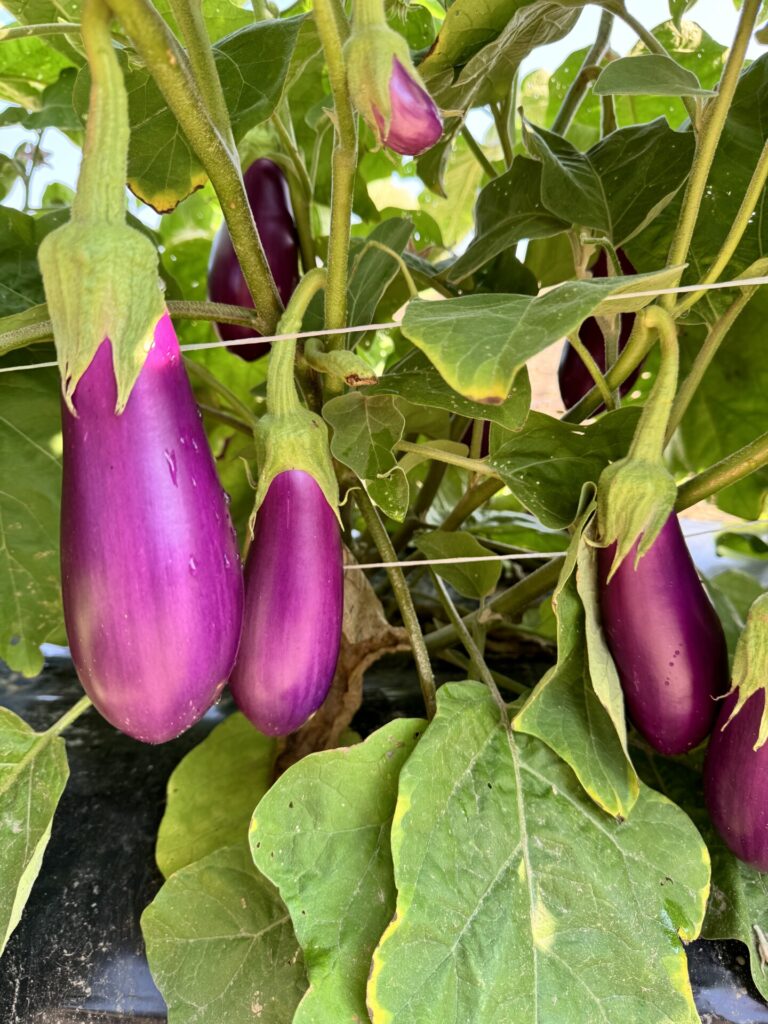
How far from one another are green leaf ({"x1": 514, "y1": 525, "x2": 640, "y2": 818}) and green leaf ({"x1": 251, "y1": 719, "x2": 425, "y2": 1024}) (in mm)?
84

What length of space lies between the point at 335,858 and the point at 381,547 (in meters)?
0.17

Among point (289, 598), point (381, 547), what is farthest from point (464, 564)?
point (289, 598)

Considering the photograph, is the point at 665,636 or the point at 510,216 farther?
the point at 510,216

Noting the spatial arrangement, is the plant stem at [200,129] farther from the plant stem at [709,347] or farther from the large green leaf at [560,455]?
the plant stem at [709,347]

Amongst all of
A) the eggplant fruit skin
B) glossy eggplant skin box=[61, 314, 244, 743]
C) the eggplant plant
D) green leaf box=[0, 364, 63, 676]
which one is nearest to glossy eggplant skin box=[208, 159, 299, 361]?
the eggplant plant

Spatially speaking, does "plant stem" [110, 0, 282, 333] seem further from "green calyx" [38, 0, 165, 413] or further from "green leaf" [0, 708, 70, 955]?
"green leaf" [0, 708, 70, 955]

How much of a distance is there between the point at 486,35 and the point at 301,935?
0.47m

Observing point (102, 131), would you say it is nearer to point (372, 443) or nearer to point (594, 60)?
point (372, 443)

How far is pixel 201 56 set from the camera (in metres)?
0.35

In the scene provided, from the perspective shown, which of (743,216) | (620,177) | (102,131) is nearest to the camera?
(102,131)

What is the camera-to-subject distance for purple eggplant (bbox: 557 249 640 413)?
559 millimetres

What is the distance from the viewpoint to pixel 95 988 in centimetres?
42

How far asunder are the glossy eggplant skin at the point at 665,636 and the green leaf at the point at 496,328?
13 cm

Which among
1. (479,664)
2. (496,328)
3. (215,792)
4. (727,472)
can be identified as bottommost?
(215,792)
